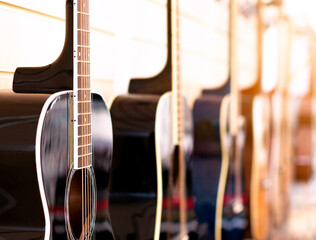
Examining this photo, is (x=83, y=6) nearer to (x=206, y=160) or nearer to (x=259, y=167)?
(x=206, y=160)

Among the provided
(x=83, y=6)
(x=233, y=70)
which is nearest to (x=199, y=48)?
(x=233, y=70)

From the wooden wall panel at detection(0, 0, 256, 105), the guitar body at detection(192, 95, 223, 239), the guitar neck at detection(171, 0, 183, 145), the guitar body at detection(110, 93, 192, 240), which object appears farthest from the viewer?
the guitar body at detection(192, 95, 223, 239)

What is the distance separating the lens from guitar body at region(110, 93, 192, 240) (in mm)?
1195

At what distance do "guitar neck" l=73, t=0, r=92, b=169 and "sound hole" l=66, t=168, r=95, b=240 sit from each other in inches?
1.0

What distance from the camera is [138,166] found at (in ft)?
4.01

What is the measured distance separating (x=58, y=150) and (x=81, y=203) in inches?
5.7

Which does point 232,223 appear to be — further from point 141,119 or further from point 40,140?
point 40,140

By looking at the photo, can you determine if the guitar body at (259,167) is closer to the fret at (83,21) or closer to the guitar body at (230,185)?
the guitar body at (230,185)

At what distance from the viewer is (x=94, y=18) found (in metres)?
1.36

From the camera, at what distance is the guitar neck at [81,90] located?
929mm

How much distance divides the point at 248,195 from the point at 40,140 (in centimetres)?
149

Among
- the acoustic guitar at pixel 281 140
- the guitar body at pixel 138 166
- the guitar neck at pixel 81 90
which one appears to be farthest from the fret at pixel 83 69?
the acoustic guitar at pixel 281 140

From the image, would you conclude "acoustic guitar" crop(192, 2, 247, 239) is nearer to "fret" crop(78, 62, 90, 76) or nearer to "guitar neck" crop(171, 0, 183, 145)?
"guitar neck" crop(171, 0, 183, 145)

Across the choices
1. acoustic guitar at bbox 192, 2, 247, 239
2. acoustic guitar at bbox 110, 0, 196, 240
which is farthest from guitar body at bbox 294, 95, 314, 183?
acoustic guitar at bbox 110, 0, 196, 240
